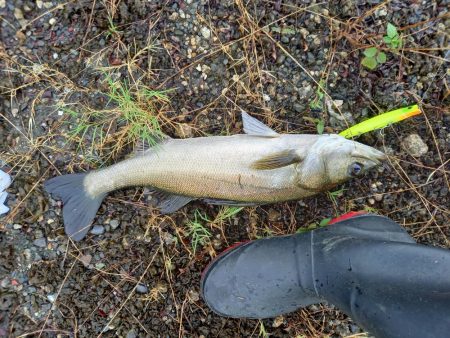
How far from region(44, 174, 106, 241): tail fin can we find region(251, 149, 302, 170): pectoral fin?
1131 mm

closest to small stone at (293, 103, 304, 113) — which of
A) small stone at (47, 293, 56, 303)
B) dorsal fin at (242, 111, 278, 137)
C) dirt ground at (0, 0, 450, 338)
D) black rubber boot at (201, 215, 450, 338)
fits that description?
dirt ground at (0, 0, 450, 338)

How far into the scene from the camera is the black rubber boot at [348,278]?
2.37 m

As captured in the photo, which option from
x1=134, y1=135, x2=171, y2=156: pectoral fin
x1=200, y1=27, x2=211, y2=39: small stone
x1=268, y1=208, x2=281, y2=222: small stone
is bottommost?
x1=268, y1=208, x2=281, y2=222: small stone

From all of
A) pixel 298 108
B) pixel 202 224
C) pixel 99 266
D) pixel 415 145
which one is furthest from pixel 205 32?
pixel 99 266

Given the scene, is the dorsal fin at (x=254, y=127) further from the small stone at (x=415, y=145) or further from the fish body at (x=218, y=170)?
the small stone at (x=415, y=145)

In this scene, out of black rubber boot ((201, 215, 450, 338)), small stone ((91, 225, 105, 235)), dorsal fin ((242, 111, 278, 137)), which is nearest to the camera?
black rubber boot ((201, 215, 450, 338))

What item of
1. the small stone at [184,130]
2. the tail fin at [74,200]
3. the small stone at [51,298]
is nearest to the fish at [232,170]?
the tail fin at [74,200]

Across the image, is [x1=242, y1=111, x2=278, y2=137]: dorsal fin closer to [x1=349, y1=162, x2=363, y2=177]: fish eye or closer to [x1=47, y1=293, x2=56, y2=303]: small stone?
[x1=349, y1=162, x2=363, y2=177]: fish eye

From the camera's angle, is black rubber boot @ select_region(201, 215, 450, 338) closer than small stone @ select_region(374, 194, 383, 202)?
Yes

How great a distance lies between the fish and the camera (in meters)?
2.97

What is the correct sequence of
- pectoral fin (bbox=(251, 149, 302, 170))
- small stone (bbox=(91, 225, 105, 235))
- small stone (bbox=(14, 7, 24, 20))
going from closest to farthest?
pectoral fin (bbox=(251, 149, 302, 170)) < small stone (bbox=(14, 7, 24, 20)) < small stone (bbox=(91, 225, 105, 235))

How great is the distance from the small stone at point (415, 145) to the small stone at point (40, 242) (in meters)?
2.79

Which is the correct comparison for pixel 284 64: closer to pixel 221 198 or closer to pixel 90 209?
pixel 221 198

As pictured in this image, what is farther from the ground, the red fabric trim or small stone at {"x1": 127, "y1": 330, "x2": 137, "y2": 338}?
the red fabric trim
